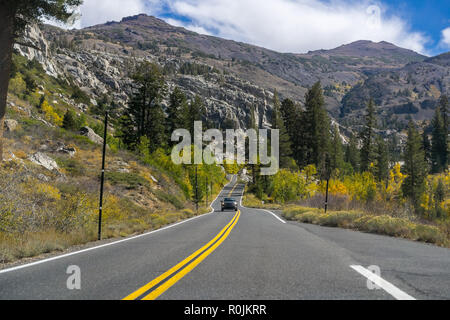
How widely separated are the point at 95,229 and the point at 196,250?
553 cm

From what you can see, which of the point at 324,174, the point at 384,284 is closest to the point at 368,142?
the point at 324,174

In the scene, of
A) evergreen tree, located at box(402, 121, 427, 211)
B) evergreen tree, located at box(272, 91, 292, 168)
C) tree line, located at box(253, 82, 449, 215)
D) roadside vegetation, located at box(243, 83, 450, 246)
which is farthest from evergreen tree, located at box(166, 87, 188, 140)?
evergreen tree, located at box(402, 121, 427, 211)

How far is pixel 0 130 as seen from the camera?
12156 mm

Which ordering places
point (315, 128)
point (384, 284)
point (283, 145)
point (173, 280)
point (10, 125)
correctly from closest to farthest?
point (384, 284) < point (173, 280) < point (10, 125) < point (315, 128) < point (283, 145)

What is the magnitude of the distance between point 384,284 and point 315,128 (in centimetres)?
6731

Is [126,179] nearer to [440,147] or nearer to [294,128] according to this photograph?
[294,128]

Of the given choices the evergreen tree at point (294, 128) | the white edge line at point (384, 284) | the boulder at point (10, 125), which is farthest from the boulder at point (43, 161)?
the evergreen tree at point (294, 128)

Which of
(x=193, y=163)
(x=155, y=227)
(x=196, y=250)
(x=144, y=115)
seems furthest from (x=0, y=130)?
(x=193, y=163)

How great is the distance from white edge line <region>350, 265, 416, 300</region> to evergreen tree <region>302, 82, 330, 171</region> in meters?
64.9

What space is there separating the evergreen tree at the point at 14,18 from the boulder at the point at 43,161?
22.6ft

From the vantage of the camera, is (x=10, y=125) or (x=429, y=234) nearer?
(x=429, y=234)

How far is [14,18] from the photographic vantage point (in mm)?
12359

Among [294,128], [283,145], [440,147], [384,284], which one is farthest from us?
[440,147]

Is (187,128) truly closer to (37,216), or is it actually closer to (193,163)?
(193,163)
